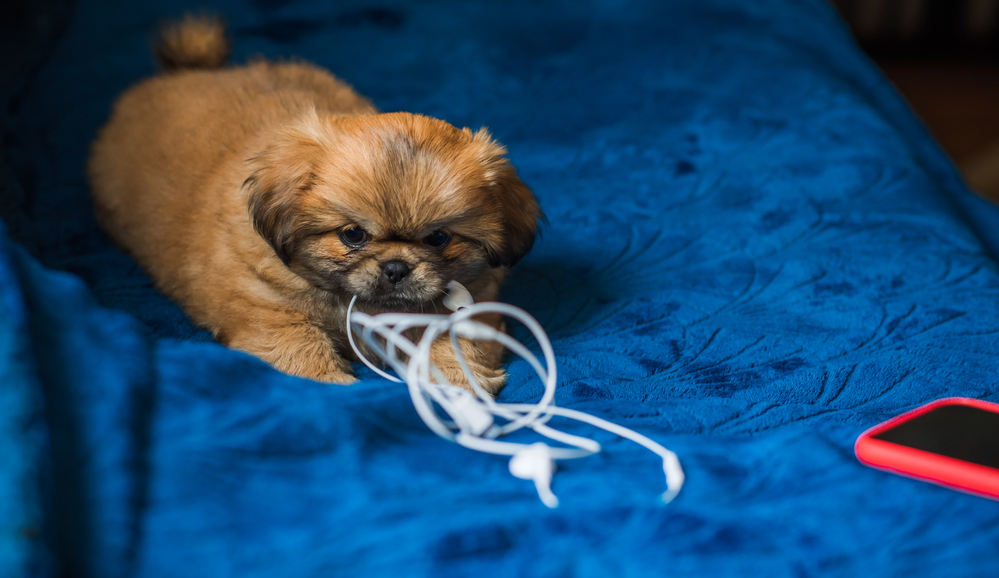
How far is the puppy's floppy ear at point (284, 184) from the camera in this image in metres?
1.40

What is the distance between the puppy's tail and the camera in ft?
7.07

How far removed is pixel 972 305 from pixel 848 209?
50 cm

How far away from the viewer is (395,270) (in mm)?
1390

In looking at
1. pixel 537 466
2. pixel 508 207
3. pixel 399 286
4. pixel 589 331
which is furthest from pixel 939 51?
pixel 537 466

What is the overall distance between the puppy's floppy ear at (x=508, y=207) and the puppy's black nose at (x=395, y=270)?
0.18 meters

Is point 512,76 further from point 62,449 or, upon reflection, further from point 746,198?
point 62,449

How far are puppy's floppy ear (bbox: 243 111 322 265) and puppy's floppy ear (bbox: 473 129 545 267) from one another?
32 centimetres

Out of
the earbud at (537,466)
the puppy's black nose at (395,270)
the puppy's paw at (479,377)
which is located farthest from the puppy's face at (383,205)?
the earbud at (537,466)

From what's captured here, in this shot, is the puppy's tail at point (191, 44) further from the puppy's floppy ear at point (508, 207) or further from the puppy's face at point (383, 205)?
the puppy's floppy ear at point (508, 207)

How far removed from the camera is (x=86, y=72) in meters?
2.59

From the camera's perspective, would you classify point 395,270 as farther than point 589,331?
No

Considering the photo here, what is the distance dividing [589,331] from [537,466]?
2.31 feet

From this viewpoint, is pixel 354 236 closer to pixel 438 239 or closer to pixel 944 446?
pixel 438 239

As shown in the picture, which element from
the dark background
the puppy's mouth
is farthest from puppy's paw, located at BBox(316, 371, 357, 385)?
the dark background
